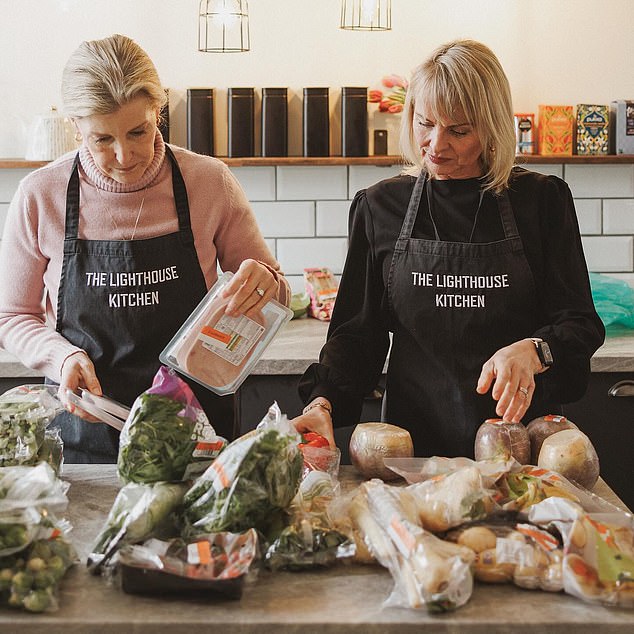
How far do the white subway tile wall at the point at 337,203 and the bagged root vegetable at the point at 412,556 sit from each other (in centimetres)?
219

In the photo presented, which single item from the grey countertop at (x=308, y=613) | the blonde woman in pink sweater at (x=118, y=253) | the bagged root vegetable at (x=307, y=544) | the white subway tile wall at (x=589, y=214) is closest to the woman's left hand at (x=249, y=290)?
the blonde woman in pink sweater at (x=118, y=253)

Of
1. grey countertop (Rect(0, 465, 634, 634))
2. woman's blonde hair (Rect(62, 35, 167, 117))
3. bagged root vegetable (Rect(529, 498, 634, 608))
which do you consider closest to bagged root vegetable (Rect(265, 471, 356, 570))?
grey countertop (Rect(0, 465, 634, 634))

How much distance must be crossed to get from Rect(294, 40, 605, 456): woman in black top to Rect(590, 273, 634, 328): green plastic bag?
3.62 ft

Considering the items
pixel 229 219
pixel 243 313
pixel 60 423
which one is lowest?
pixel 60 423

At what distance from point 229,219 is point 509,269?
0.63 meters

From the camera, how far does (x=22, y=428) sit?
1.62m

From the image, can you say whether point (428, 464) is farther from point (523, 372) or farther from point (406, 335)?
point (406, 335)

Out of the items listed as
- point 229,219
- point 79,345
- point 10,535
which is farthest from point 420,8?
point 10,535

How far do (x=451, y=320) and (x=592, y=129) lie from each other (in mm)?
1699

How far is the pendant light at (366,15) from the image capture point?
124 inches

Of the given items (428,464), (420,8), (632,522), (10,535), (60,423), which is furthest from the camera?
(420,8)

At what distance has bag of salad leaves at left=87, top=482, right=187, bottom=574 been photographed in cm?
130

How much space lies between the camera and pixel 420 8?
3.37 metres

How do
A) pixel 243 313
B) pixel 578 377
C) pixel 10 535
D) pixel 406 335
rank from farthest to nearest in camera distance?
pixel 406 335
pixel 578 377
pixel 243 313
pixel 10 535
